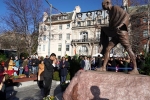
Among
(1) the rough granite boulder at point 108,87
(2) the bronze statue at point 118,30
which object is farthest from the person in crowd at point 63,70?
(1) the rough granite boulder at point 108,87

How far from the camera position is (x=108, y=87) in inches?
189

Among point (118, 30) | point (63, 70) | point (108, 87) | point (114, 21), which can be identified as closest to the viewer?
point (108, 87)

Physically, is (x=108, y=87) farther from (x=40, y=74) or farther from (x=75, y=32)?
(x=75, y=32)

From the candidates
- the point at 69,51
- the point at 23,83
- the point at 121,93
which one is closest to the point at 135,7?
the point at 23,83

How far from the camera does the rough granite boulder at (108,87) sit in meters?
4.44

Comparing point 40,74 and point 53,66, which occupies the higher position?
point 53,66

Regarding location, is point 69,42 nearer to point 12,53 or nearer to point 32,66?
point 12,53

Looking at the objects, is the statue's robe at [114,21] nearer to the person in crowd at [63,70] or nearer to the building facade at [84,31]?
the person in crowd at [63,70]

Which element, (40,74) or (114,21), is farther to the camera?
(40,74)

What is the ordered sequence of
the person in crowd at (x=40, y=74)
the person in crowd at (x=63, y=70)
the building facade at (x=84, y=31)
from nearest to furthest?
the person in crowd at (x=40, y=74), the person in crowd at (x=63, y=70), the building facade at (x=84, y=31)

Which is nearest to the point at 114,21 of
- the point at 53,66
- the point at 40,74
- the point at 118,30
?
the point at 118,30

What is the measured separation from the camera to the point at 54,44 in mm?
50375

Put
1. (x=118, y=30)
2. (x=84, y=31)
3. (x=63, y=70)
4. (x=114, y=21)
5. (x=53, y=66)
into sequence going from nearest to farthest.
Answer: (x=118, y=30), (x=114, y=21), (x=53, y=66), (x=63, y=70), (x=84, y=31)

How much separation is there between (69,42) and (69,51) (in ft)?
7.72
